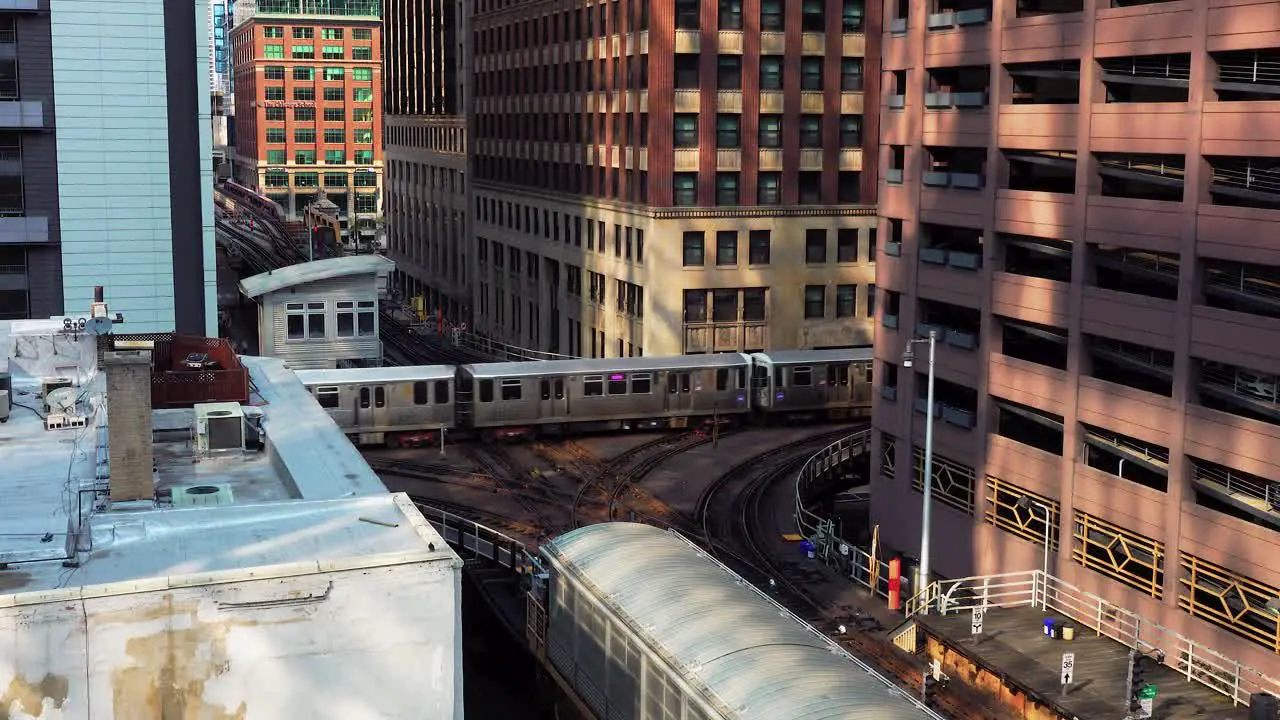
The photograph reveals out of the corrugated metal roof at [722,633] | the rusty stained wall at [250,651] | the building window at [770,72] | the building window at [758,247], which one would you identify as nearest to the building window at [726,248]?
the building window at [758,247]

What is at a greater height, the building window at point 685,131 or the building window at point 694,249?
the building window at point 685,131

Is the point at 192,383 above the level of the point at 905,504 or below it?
above

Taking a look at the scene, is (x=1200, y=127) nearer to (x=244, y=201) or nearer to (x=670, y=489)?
(x=670, y=489)

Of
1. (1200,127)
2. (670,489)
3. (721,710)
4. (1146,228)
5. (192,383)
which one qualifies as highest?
(1200,127)

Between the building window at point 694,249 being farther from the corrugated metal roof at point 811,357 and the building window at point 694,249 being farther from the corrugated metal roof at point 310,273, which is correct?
the corrugated metal roof at point 310,273

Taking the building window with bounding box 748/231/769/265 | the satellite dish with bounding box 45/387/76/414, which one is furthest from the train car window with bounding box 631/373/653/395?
the satellite dish with bounding box 45/387/76/414

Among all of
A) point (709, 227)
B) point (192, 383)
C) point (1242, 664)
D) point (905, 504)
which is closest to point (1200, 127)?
point (1242, 664)

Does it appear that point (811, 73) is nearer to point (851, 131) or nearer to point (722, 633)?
point (851, 131)
